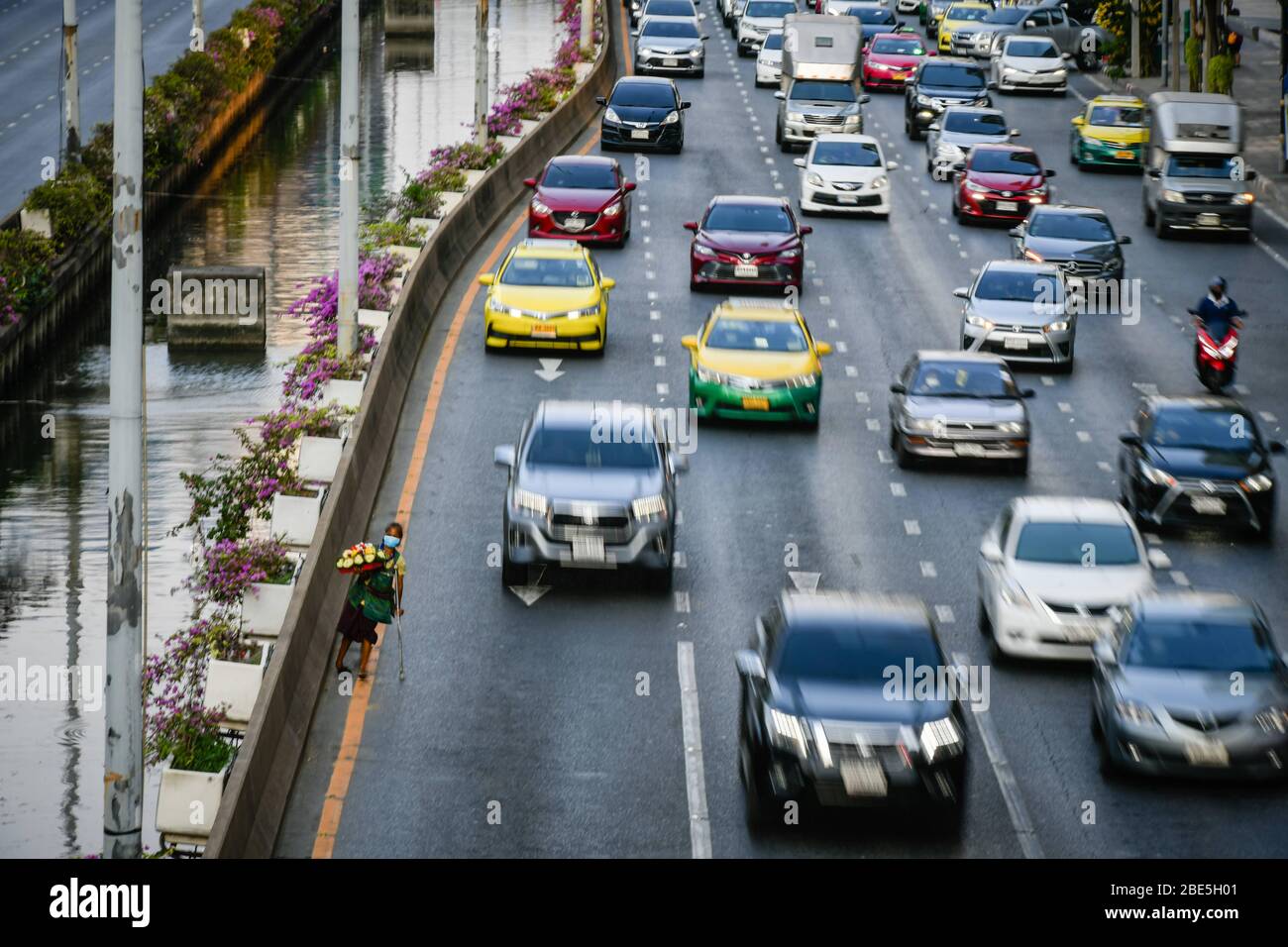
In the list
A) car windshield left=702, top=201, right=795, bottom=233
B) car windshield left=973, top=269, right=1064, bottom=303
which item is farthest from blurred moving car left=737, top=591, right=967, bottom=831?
car windshield left=702, top=201, right=795, bottom=233

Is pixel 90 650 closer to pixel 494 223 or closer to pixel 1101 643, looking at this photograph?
pixel 1101 643

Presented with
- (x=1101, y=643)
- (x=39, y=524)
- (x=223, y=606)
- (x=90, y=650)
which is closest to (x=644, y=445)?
(x=223, y=606)

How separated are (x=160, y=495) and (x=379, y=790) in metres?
17.0

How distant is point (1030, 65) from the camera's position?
204ft

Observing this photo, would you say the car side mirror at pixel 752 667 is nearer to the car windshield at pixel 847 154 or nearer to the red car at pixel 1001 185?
the red car at pixel 1001 185

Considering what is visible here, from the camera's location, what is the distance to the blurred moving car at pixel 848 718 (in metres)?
16.7

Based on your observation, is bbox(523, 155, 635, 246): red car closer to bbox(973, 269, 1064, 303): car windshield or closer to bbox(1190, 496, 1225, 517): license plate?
bbox(973, 269, 1064, 303): car windshield

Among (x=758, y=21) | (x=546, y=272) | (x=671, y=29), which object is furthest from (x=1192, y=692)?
(x=758, y=21)

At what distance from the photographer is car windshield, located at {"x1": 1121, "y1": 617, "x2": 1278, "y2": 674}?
18.7 m

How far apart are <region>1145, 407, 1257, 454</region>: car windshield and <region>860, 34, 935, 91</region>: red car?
3684 cm

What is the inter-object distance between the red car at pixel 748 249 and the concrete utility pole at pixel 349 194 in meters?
8.20

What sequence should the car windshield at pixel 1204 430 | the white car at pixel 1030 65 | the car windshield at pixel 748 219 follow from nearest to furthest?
the car windshield at pixel 1204 430
the car windshield at pixel 748 219
the white car at pixel 1030 65

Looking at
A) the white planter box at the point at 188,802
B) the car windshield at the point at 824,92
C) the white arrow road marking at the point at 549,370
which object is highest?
the car windshield at the point at 824,92

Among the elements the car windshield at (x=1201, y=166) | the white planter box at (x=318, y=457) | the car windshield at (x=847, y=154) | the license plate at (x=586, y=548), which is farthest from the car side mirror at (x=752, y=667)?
the car windshield at (x=1201, y=166)
